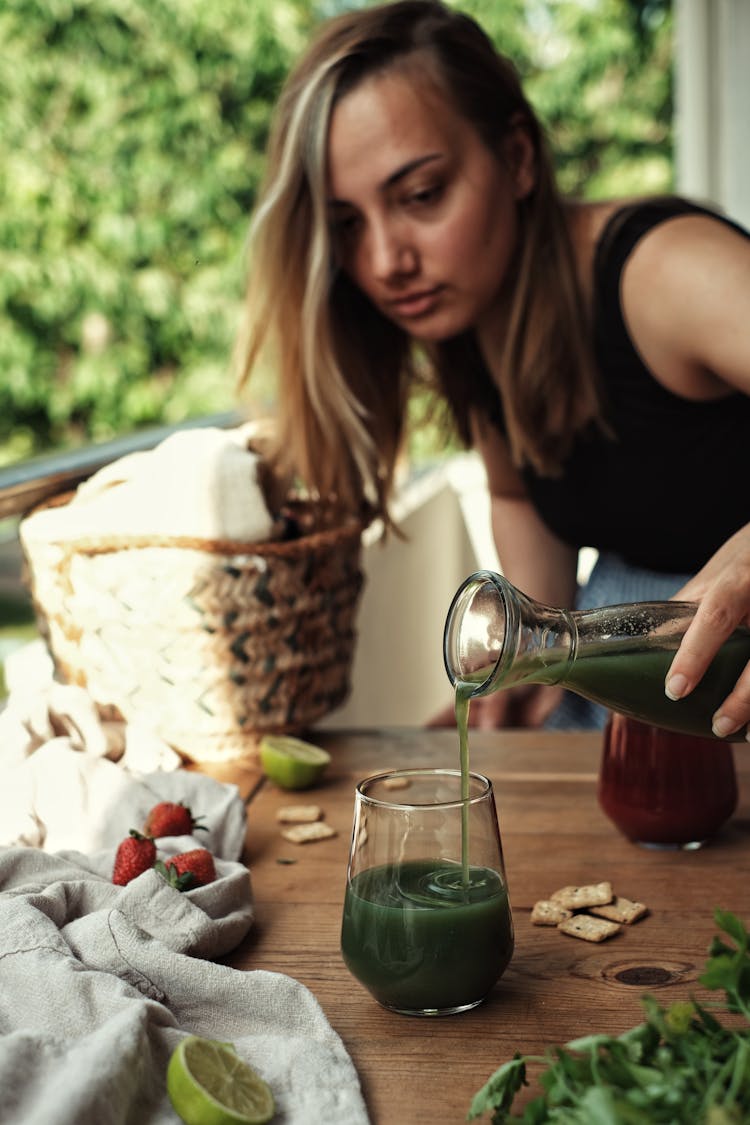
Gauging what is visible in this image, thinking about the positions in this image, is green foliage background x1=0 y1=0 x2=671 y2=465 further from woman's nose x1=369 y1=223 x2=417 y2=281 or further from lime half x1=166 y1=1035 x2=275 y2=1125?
lime half x1=166 y1=1035 x2=275 y2=1125

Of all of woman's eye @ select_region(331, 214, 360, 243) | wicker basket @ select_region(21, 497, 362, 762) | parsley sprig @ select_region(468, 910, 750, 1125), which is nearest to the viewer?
parsley sprig @ select_region(468, 910, 750, 1125)

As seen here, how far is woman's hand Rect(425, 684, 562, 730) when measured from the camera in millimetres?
2031

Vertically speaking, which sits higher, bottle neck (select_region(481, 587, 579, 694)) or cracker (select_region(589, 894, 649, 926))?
bottle neck (select_region(481, 587, 579, 694))

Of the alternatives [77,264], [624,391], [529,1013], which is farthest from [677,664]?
[77,264]

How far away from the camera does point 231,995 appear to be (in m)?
0.91

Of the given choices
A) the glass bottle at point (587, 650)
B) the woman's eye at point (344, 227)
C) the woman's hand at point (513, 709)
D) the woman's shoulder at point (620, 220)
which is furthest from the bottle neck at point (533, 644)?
the woman's hand at point (513, 709)

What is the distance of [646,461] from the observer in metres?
1.82

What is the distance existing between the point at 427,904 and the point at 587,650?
254mm

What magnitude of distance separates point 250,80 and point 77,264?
1494mm

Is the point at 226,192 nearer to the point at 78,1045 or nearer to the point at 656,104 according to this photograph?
the point at 656,104

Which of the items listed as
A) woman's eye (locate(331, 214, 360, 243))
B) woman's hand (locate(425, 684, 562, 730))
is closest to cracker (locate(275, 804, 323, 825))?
woman's hand (locate(425, 684, 562, 730))

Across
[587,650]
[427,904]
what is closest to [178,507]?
[587,650]

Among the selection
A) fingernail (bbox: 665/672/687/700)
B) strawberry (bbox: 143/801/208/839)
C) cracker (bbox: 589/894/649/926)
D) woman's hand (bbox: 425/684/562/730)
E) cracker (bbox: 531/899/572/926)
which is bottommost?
woman's hand (bbox: 425/684/562/730)

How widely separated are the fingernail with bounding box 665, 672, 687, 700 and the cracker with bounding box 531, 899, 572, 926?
8.0 inches
